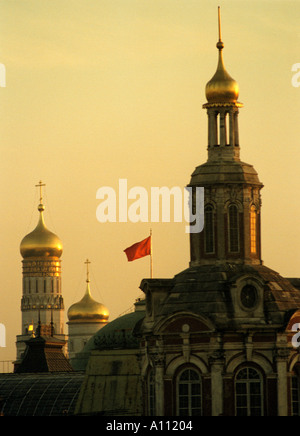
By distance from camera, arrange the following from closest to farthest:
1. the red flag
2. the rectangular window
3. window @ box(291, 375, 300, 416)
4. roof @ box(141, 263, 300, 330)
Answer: roof @ box(141, 263, 300, 330) → window @ box(291, 375, 300, 416) → the rectangular window → the red flag

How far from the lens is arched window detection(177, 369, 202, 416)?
474 ft

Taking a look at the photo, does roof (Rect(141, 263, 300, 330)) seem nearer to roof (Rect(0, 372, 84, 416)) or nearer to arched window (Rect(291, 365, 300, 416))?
arched window (Rect(291, 365, 300, 416))

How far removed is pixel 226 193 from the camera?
150m

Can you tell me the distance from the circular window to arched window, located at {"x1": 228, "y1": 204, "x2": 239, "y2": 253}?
4.68 meters

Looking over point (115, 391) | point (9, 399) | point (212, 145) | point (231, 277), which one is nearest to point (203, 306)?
point (231, 277)

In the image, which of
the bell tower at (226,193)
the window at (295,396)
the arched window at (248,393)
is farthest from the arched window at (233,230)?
the window at (295,396)

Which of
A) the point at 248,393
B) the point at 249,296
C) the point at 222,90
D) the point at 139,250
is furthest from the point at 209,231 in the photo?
the point at 139,250

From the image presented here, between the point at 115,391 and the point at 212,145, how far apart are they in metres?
27.2

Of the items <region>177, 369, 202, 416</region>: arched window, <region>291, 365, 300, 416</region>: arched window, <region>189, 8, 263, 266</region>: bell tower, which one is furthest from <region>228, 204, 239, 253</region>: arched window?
<region>291, 365, 300, 416</region>: arched window

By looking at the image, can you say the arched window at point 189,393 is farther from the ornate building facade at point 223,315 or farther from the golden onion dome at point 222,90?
the golden onion dome at point 222,90

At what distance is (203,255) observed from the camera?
14962 centimetres

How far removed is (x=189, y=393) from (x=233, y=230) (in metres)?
13.4

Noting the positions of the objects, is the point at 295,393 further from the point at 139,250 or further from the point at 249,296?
the point at 139,250
